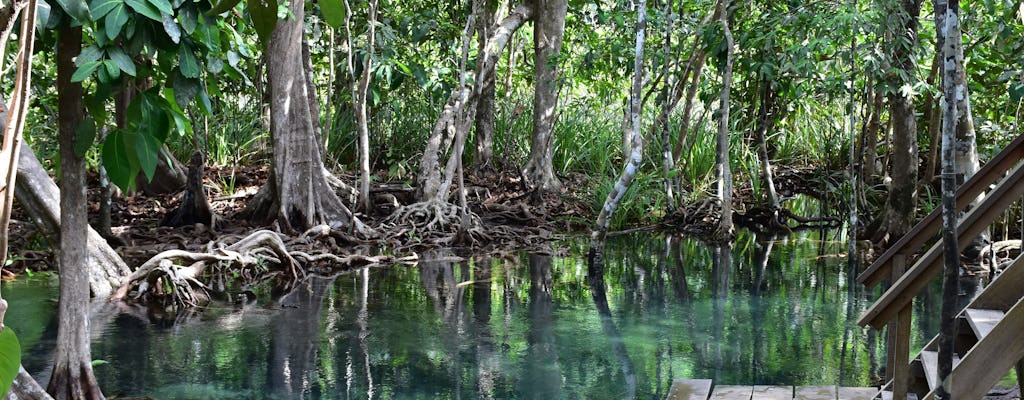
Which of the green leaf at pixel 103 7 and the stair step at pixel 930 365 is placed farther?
the stair step at pixel 930 365

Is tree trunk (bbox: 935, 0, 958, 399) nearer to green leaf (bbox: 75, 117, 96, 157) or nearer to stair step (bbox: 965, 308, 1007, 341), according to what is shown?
stair step (bbox: 965, 308, 1007, 341)

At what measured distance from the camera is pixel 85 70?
3344mm

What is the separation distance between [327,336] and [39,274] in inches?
136

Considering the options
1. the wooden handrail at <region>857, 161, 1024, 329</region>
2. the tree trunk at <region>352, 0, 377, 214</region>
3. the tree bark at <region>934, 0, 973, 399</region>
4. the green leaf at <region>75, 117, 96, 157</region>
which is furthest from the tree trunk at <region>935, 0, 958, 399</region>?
the tree trunk at <region>352, 0, 377, 214</region>

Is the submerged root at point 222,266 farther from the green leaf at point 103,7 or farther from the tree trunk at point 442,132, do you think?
the green leaf at point 103,7

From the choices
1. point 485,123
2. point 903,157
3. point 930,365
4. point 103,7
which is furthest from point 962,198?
point 485,123

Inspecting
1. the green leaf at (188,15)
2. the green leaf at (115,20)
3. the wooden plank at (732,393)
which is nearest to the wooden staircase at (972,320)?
the wooden plank at (732,393)

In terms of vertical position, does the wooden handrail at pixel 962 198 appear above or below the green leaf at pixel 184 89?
below

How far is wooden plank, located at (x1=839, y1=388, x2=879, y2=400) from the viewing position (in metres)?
4.18

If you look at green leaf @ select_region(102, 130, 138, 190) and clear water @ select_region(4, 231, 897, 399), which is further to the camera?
clear water @ select_region(4, 231, 897, 399)

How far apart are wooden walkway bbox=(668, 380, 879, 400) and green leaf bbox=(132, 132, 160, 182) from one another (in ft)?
7.73

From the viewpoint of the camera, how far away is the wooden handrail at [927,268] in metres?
3.38

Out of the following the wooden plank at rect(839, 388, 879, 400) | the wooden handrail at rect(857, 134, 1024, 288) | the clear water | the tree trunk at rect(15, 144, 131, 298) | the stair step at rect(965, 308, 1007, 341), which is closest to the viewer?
the stair step at rect(965, 308, 1007, 341)

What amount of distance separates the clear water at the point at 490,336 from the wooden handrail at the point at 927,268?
162 centimetres
